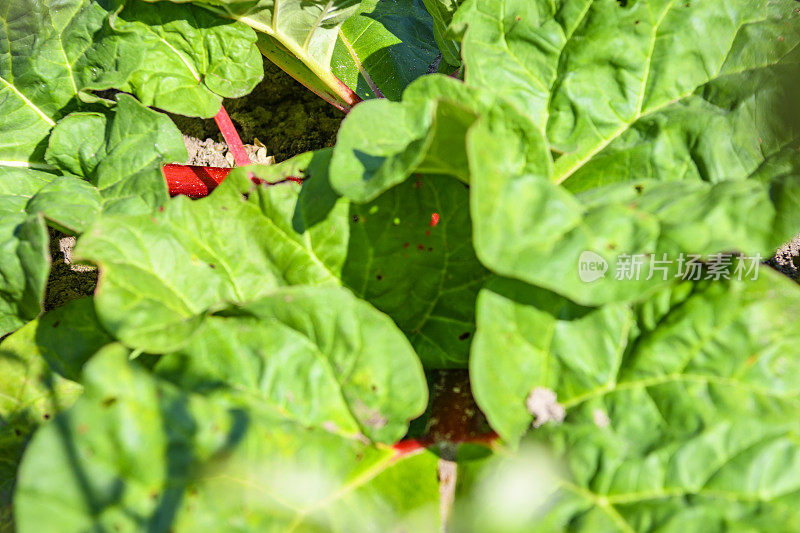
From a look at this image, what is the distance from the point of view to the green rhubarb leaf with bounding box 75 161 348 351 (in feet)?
4.88

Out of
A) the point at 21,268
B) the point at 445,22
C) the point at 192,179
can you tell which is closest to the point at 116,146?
the point at 192,179

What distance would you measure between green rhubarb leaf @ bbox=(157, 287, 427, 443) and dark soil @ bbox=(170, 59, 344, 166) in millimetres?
1519

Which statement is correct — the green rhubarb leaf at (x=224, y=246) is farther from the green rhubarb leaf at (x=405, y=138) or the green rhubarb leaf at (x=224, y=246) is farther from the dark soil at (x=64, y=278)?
the dark soil at (x=64, y=278)

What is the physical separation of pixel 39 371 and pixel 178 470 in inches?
30.4

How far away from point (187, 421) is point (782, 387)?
1.11m

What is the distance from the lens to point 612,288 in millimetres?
1206

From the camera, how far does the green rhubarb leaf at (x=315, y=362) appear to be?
1.35m

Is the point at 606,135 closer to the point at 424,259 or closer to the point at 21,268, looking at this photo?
the point at 424,259

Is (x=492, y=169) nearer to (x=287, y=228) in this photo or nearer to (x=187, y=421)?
(x=287, y=228)

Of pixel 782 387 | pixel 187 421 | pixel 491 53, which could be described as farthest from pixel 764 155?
pixel 187 421

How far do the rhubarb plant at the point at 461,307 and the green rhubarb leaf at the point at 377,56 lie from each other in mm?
728

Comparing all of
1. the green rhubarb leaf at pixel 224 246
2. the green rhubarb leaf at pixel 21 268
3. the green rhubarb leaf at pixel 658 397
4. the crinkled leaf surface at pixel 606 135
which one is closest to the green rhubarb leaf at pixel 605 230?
the crinkled leaf surface at pixel 606 135

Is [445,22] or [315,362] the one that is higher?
[445,22]

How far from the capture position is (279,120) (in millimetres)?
2855
